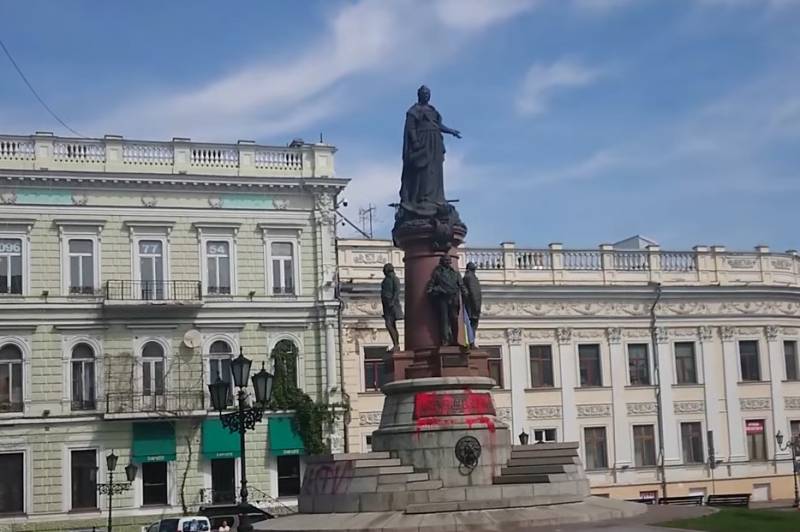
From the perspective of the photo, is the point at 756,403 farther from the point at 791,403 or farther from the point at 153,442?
the point at 153,442

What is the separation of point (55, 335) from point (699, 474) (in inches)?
1057

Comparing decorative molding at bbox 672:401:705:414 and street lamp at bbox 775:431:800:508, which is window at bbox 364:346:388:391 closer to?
decorative molding at bbox 672:401:705:414

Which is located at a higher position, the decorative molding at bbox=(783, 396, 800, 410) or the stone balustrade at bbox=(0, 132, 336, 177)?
the stone balustrade at bbox=(0, 132, 336, 177)

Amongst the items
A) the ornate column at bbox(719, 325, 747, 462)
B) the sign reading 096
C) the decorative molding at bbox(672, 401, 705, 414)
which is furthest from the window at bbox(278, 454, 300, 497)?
the ornate column at bbox(719, 325, 747, 462)

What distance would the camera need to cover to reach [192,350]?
153ft

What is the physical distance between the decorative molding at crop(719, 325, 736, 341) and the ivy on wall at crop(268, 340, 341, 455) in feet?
57.9

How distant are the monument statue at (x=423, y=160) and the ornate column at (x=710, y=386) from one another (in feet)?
90.6

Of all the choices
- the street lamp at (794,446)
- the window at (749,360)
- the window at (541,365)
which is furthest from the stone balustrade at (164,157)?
the street lamp at (794,446)

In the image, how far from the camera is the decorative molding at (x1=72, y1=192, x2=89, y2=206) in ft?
152

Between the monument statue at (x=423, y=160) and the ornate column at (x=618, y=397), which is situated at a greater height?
the monument statue at (x=423, y=160)

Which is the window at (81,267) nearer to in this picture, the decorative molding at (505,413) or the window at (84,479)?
the window at (84,479)

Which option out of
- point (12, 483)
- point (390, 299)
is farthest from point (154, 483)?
point (390, 299)

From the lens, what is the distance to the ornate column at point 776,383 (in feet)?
176

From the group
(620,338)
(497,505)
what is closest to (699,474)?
(620,338)
